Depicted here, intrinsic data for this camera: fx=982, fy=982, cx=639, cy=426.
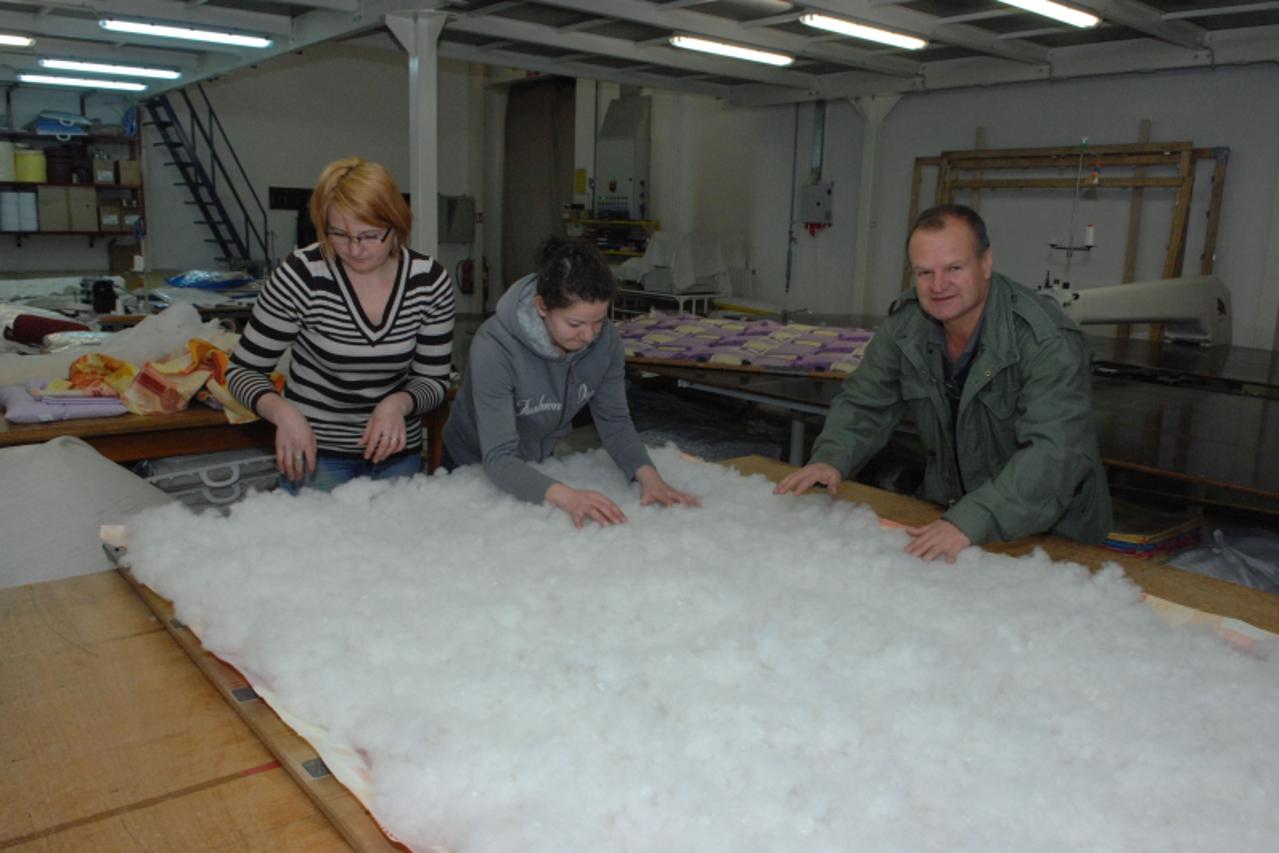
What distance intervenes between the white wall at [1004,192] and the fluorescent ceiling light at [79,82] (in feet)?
16.2

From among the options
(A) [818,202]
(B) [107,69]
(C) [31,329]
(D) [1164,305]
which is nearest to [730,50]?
(A) [818,202]

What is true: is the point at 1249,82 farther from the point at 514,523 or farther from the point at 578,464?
the point at 514,523

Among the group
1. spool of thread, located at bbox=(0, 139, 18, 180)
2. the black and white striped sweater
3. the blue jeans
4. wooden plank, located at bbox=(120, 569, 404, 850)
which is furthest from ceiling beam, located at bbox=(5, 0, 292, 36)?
wooden plank, located at bbox=(120, 569, 404, 850)

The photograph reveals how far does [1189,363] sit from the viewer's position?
170 inches

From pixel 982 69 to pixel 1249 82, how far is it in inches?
65.0

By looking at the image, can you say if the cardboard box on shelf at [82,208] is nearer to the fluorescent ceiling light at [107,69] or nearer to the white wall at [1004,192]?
the fluorescent ceiling light at [107,69]

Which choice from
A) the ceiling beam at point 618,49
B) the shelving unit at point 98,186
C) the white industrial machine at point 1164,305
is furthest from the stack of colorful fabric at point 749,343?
the shelving unit at point 98,186

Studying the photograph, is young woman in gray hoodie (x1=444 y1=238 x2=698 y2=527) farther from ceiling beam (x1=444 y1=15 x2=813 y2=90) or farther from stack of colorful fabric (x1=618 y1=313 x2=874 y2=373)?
ceiling beam (x1=444 y1=15 x2=813 y2=90)

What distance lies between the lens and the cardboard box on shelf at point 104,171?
30.6ft

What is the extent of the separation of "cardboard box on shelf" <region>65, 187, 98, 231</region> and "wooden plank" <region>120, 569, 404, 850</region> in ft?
30.8

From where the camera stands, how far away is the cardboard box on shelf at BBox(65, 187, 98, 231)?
9180 mm

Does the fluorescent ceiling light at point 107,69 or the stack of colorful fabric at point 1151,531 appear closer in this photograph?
the stack of colorful fabric at point 1151,531

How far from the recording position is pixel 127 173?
9484 mm

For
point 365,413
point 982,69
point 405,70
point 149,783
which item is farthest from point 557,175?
point 149,783
